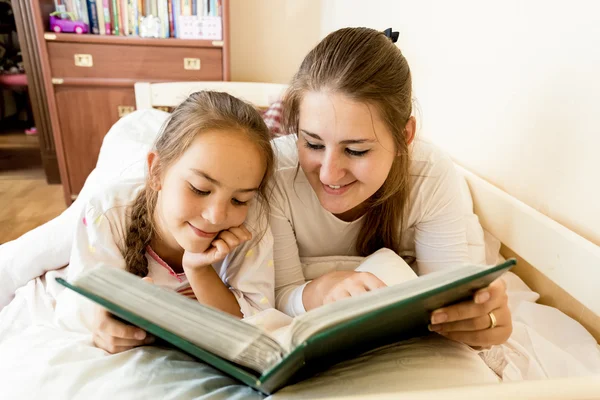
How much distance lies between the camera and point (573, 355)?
31.1 inches

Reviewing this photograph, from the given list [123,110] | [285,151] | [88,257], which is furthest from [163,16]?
[88,257]

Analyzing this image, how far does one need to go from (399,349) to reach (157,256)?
550 millimetres

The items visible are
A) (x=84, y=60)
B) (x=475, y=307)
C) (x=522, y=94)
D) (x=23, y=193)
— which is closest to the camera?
(x=475, y=307)

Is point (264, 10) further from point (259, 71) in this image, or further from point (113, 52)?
point (113, 52)

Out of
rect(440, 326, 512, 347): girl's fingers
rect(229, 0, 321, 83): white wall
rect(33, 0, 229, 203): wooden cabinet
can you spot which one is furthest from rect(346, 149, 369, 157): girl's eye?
rect(229, 0, 321, 83): white wall

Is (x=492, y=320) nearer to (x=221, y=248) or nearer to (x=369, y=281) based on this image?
(x=369, y=281)

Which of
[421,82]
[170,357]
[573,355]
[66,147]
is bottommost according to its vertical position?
[66,147]

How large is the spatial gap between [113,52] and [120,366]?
184 centimetres

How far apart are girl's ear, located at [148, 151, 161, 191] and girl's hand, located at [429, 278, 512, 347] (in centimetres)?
58

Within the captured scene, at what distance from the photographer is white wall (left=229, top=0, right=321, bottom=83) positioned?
247cm

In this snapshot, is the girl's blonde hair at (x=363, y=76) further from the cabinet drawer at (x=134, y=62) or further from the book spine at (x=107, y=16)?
the book spine at (x=107, y=16)

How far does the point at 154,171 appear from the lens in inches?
33.9

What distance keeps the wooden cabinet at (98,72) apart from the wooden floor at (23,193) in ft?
0.90

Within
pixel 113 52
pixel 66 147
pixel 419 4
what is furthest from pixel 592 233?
pixel 66 147
